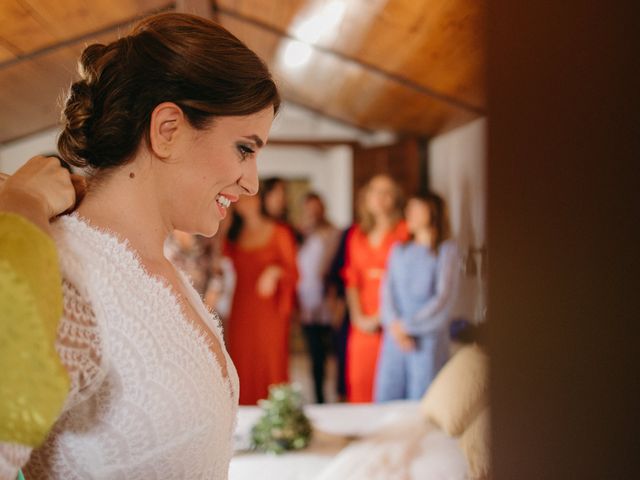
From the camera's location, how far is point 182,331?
0.76m

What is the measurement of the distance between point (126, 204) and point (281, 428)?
1.23m

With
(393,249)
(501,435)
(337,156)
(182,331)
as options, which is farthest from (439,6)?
(337,156)

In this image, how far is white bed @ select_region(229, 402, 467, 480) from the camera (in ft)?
5.09

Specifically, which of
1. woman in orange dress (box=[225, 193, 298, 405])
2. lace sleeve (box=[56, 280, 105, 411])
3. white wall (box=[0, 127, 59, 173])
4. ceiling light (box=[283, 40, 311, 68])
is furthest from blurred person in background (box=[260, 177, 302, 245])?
lace sleeve (box=[56, 280, 105, 411])

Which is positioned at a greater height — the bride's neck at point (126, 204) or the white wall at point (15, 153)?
the white wall at point (15, 153)

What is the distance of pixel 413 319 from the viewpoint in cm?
303

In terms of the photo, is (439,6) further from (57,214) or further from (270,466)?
(57,214)

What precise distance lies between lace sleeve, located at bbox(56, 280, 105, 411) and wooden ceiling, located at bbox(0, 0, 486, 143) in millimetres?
339

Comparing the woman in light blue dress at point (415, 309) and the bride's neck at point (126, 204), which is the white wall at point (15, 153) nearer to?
the bride's neck at point (126, 204)

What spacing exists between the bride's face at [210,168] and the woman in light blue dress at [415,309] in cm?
220

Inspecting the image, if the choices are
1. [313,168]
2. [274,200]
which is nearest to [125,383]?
[274,200]

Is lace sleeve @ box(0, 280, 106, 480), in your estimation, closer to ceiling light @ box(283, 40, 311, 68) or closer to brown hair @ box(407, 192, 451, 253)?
brown hair @ box(407, 192, 451, 253)

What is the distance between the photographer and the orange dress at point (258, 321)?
3.29 meters

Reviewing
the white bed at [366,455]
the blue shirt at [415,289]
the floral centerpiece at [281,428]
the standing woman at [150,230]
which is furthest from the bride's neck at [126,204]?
A: the blue shirt at [415,289]
